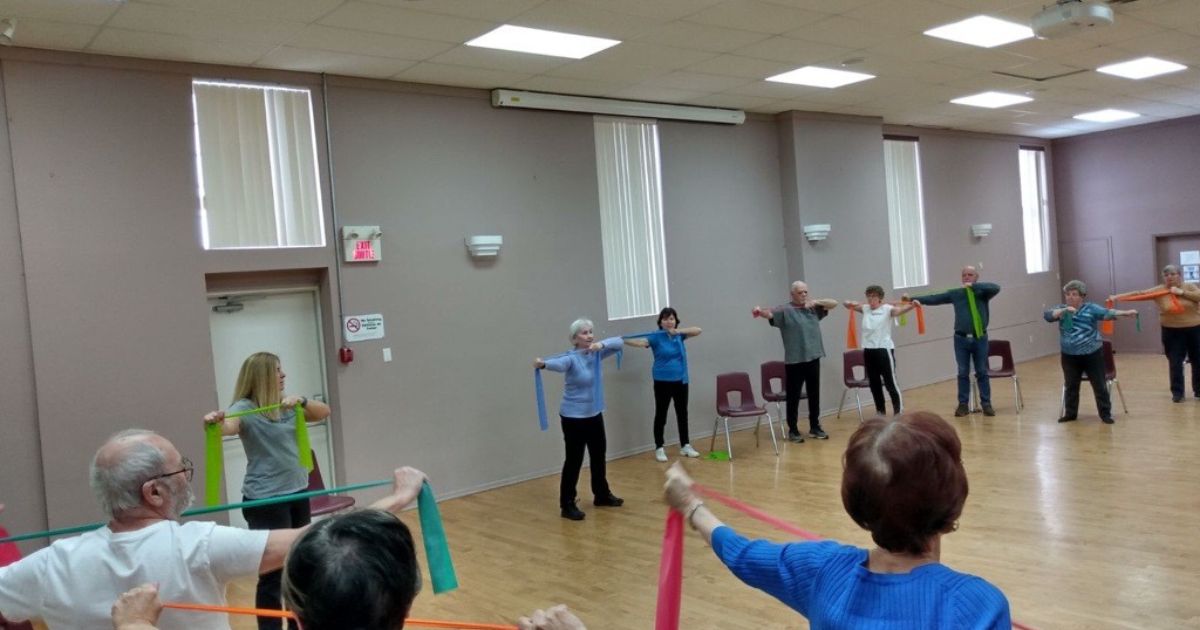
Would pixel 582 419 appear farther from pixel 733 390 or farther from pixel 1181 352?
pixel 1181 352

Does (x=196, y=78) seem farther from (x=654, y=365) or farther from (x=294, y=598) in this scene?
(x=294, y=598)

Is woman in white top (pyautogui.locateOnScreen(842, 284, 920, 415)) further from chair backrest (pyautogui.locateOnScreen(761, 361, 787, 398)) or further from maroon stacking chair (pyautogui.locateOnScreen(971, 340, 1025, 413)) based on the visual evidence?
maroon stacking chair (pyautogui.locateOnScreen(971, 340, 1025, 413))

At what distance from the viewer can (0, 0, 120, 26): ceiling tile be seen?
4.75 m

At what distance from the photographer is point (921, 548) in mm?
1497

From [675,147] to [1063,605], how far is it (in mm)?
6051

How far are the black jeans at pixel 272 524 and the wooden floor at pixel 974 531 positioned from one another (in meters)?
0.98

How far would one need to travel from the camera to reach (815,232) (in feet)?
32.6

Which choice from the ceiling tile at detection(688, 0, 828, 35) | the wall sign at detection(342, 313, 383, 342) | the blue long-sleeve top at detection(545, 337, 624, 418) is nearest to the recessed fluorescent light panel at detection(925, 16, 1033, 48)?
the ceiling tile at detection(688, 0, 828, 35)

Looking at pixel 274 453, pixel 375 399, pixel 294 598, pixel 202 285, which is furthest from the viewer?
pixel 375 399

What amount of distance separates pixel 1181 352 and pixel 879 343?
302cm

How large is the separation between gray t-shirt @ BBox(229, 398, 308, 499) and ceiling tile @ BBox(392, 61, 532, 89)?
354 cm

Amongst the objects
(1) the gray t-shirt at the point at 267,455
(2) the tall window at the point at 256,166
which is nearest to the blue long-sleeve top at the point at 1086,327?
(2) the tall window at the point at 256,166

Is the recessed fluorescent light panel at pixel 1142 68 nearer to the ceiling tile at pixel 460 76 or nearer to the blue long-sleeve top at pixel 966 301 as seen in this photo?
the blue long-sleeve top at pixel 966 301

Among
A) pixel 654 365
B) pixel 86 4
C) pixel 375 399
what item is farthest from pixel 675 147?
pixel 86 4
